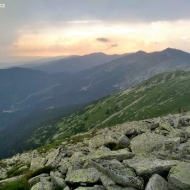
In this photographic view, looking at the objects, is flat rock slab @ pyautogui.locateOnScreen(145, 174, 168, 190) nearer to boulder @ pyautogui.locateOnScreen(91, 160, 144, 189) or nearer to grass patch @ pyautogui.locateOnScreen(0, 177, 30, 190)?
boulder @ pyautogui.locateOnScreen(91, 160, 144, 189)

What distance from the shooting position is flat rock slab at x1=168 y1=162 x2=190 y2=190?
13320 millimetres

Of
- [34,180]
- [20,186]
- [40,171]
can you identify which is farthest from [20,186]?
[40,171]

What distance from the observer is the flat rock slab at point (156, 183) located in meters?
13.5

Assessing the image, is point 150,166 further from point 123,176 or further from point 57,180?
point 57,180

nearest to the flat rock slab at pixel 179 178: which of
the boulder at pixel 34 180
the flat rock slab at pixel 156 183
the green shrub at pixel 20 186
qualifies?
the flat rock slab at pixel 156 183

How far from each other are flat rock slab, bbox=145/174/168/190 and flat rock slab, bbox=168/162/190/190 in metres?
0.39

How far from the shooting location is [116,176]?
1462 centimetres

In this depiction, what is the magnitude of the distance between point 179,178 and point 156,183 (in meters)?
1.50

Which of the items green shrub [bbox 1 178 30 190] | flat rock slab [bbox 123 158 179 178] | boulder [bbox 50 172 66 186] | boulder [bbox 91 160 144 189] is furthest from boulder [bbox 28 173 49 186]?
flat rock slab [bbox 123 158 179 178]

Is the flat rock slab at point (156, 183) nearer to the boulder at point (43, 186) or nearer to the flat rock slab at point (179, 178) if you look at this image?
the flat rock slab at point (179, 178)

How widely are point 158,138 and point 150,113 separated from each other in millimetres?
162025

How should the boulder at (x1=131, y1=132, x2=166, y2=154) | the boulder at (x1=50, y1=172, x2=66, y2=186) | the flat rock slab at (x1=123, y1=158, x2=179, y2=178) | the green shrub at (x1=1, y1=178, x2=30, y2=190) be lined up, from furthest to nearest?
the boulder at (x1=131, y1=132, x2=166, y2=154) < the green shrub at (x1=1, y1=178, x2=30, y2=190) < the boulder at (x1=50, y1=172, x2=66, y2=186) < the flat rock slab at (x1=123, y1=158, x2=179, y2=178)

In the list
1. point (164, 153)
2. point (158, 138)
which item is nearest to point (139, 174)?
point (164, 153)

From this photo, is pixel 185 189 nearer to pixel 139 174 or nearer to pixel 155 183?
pixel 155 183
